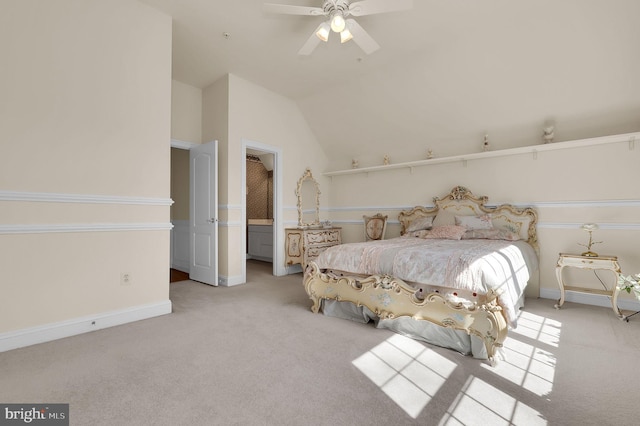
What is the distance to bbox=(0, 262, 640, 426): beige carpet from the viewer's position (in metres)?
1.60

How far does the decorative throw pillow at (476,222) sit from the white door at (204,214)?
365cm

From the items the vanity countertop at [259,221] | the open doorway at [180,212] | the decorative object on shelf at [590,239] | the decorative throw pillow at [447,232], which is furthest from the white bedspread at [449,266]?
the vanity countertop at [259,221]

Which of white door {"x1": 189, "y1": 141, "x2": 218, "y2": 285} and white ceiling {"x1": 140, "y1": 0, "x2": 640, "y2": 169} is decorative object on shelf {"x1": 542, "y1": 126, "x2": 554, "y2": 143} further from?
white door {"x1": 189, "y1": 141, "x2": 218, "y2": 285}

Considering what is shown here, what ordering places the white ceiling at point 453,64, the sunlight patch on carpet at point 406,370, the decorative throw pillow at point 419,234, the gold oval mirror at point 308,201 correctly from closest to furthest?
the sunlight patch on carpet at point 406,370, the white ceiling at point 453,64, the decorative throw pillow at point 419,234, the gold oval mirror at point 308,201

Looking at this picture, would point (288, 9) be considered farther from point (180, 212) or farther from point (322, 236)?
point (180, 212)

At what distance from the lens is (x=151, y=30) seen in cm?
319

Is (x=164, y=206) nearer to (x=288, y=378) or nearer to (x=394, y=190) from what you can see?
(x=288, y=378)

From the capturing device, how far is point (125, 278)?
118 inches

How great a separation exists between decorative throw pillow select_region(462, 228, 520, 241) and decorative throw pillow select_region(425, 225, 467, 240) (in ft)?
0.31

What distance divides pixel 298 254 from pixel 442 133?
319 cm

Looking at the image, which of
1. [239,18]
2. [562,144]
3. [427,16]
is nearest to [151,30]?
[239,18]

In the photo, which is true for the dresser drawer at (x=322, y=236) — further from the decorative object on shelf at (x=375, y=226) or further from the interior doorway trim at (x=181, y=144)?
the interior doorway trim at (x=181, y=144)

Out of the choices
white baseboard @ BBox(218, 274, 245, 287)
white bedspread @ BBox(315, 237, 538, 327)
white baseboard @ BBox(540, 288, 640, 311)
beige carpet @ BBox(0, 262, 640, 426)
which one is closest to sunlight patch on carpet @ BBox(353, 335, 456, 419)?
beige carpet @ BBox(0, 262, 640, 426)

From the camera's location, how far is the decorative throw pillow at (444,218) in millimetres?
4500
